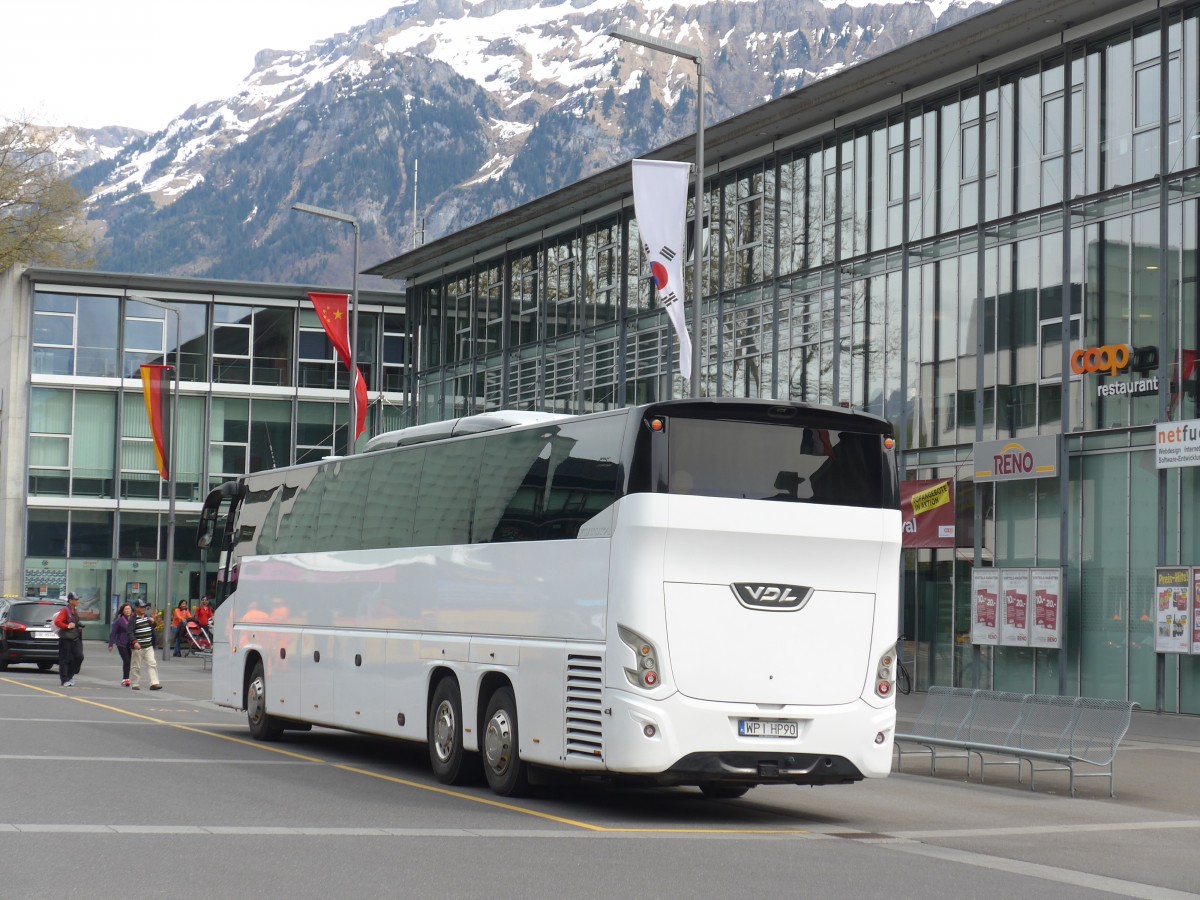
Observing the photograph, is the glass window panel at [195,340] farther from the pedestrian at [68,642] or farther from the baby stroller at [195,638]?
the pedestrian at [68,642]

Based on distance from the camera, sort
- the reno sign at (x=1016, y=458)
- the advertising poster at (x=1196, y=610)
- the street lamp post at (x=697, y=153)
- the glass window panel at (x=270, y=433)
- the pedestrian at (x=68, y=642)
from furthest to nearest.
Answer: the glass window panel at (x=270, y=433)
the pedestrian at (x=68, y=642)
the reno sign at (x=1016, y=458)
the advertising poster at (x=1196, y=610)
the street lamp post at (x=697, y=153)

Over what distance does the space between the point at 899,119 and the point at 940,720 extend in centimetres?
1876

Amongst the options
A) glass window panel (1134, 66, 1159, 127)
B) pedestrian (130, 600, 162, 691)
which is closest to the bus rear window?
glass window panel (1134, 66, 1159, 127)

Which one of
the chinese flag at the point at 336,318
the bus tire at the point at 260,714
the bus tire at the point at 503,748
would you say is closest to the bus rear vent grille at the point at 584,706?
the bus tire at the point at 503,748

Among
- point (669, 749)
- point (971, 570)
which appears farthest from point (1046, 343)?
point (669, 749)

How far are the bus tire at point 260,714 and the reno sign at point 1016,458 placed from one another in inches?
603

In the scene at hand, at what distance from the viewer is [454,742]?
52.9ft

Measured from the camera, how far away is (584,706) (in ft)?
45.2

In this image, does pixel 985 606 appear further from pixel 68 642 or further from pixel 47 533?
pixel 47 533

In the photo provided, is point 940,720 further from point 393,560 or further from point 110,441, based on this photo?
point 110,441

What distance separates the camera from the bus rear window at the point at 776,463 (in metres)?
13.6

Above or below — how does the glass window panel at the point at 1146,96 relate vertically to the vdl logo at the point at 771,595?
above

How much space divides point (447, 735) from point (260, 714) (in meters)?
→ 6.15

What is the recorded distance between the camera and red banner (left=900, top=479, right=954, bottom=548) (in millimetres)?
33531
